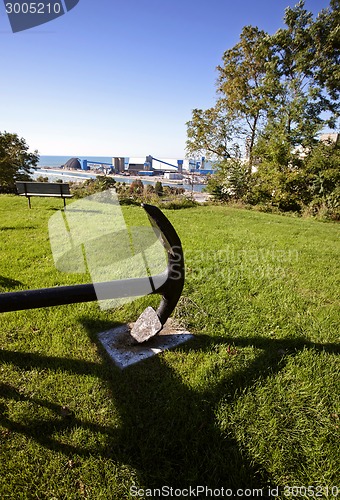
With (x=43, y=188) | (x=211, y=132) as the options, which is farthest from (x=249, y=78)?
(x=43, y=188)

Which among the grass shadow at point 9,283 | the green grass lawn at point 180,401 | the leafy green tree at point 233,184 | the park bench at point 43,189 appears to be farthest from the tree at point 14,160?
the green grass lawn at point 180,401

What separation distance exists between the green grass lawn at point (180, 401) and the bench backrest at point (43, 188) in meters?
5.89

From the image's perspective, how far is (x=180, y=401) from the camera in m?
1.64

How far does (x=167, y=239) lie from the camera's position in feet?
5.89

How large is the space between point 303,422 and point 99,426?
1285 millimetres

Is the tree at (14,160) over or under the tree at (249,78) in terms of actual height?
under

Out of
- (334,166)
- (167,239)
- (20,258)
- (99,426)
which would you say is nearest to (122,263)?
(20,258)

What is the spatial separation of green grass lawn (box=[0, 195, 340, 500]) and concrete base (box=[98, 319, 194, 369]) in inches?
2.9

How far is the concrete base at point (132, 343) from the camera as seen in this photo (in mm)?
1992

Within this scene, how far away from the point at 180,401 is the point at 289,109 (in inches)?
738

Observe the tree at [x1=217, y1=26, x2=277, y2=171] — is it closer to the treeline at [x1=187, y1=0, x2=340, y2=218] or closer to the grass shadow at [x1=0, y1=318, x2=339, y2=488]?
the treeline at [x1=187, y1=0, x2=340, y2=218]

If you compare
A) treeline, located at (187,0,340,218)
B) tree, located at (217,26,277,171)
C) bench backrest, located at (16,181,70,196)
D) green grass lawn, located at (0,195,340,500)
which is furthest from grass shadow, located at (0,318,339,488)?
tree, located at (217,26,277,171)

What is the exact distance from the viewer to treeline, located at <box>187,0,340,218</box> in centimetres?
1362

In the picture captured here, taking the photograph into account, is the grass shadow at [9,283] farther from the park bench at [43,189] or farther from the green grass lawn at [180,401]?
the park bench at [43,189]
